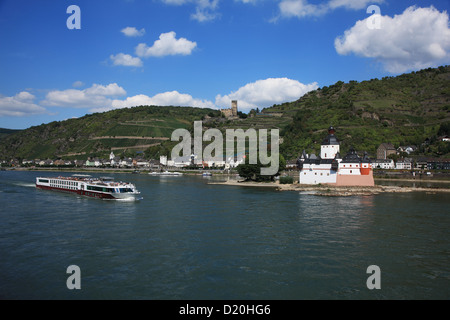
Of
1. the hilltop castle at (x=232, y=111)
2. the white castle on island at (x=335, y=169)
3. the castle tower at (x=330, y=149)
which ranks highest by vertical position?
the hilltop castle at (x=232, y=111)

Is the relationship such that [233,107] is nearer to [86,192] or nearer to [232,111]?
[232,111]

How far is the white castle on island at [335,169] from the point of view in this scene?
4862 centimetres

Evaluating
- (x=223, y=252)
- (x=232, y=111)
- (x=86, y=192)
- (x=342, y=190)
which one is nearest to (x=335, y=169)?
(x=342, y=190)

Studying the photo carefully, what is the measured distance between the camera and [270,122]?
129 meters

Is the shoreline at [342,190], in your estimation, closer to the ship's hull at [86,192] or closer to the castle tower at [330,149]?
the castle tower at [330,149]

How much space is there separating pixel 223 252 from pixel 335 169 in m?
36.3

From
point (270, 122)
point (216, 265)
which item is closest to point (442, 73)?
point (270, 122)

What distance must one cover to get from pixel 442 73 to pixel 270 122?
70813 millimetres

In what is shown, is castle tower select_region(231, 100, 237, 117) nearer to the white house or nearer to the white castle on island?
the white house

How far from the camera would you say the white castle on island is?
48625 millimetres

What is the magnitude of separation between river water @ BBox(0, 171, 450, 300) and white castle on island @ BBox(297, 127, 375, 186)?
18.6m

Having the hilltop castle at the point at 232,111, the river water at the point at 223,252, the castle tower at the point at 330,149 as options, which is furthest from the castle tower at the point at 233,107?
the river water at the point at 223,252

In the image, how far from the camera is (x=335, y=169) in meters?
49.7

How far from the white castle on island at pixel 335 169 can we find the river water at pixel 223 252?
60.9ft
